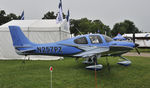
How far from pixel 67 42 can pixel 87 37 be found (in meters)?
1.37

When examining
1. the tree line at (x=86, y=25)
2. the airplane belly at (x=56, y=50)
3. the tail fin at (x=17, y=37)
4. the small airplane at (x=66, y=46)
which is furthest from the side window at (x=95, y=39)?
the tree line at (x=86, y=25)

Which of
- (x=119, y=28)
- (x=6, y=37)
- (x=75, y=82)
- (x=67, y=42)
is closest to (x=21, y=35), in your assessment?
(x=67, y=42)

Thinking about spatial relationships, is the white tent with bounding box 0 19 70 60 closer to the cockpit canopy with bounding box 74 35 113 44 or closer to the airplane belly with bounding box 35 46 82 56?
the airplane belly with bounding box 35 46 82 56

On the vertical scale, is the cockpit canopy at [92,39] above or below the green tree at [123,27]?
below

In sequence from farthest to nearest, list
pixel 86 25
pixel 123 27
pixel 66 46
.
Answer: pixel 123 27
pixel 86 25
pixel 66 46

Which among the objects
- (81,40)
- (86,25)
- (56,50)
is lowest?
(56,50)

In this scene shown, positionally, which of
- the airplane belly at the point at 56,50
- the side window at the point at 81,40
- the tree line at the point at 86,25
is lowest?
the airplane belly at the point at 56,50

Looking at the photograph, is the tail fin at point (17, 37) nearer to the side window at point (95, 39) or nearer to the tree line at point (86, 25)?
the side window at point (95, 39)

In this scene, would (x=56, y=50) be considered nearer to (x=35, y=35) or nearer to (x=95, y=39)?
(x=95, y=39)

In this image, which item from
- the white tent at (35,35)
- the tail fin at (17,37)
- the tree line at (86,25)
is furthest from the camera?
the tree line at (86,25)

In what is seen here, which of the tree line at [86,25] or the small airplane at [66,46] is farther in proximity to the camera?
the tree line at [86,25]

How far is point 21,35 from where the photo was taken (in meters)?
8.18

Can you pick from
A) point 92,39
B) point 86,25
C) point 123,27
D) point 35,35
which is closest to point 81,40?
point 92,39

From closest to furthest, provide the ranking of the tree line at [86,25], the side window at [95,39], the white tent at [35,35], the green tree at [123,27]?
the side window at [95,39]
the white tent at [35,35]
the tree line at [86,25]
the green tree at [123,27]
